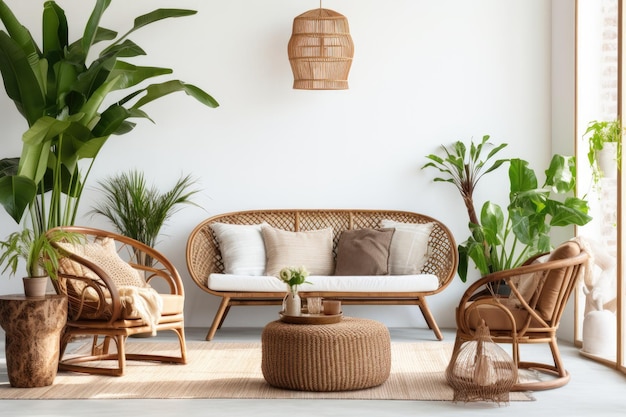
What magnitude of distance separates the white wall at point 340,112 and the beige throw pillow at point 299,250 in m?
0.43

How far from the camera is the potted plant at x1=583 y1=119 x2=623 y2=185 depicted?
18.6ft

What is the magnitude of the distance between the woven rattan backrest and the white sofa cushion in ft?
1.25

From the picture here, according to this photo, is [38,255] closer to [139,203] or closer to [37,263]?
[37,263]

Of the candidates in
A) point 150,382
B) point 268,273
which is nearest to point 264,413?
point 150,382

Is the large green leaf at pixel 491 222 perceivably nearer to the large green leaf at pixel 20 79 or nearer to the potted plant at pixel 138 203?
the potted plant at pixel 138 203

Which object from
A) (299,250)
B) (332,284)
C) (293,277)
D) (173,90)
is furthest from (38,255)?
(299,250)

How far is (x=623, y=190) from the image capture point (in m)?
5.51

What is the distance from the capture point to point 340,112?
24.2 ft

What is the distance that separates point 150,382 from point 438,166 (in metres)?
3.24

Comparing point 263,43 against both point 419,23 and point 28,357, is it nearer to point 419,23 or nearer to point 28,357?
point 419,23

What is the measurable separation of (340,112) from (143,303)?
283 centimetres

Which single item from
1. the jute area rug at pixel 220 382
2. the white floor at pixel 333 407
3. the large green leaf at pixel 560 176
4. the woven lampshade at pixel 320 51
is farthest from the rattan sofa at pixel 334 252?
the white floor at pixel 333 407

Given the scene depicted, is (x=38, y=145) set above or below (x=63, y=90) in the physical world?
below

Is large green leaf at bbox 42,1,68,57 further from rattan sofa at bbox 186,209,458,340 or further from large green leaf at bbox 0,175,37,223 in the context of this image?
rattan sofa at bbox 186,209,458,340
